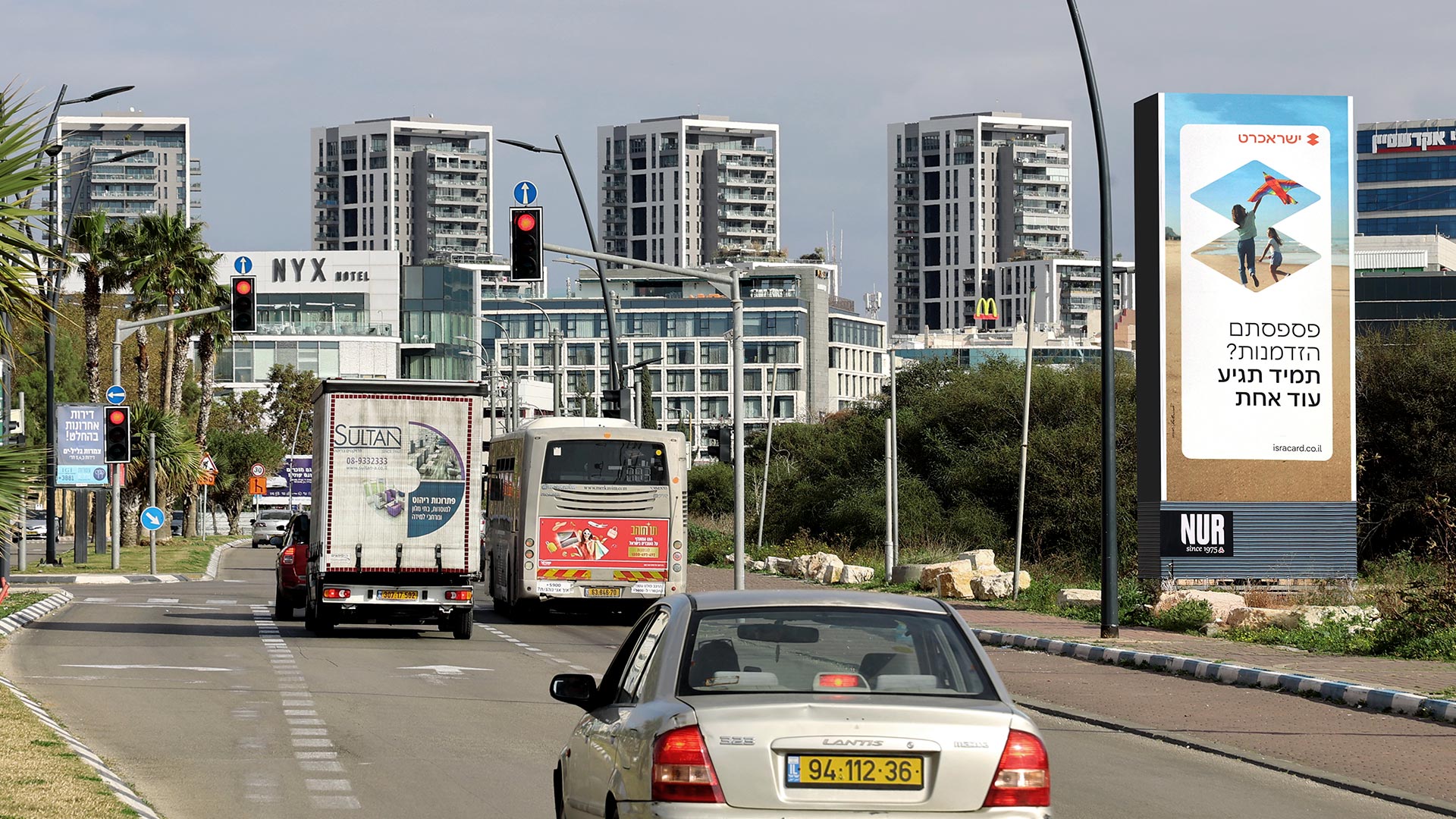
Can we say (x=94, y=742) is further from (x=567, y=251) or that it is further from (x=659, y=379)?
(x=659, y=379)

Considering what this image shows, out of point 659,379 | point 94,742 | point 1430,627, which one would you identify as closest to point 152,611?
point 94,742

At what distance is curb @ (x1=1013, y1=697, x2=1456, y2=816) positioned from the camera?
441 inches

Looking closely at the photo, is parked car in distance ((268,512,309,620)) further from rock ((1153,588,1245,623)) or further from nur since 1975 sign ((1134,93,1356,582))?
nur since 1975 sign ((1134,93,1356,582))

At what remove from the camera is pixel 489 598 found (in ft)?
129

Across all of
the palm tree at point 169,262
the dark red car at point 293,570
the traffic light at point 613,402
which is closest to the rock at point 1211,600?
the dark red car at point 293,570

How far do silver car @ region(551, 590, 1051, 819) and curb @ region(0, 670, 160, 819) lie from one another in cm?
387

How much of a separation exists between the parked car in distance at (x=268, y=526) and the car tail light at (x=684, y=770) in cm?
6972

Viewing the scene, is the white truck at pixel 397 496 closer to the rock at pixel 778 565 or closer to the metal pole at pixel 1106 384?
the metal pole at pixel 1106 384

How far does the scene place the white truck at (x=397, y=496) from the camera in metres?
24.9

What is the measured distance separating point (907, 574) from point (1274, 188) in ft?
38.8

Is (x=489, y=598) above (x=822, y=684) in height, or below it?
below

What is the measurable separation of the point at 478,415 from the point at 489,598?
1446 centimetres

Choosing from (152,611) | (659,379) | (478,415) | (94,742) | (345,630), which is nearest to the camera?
(94,742)

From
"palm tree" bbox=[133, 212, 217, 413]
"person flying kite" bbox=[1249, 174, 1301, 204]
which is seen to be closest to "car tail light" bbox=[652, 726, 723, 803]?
"person flying kite" bbox=[1249, 174, 1301, 204]
